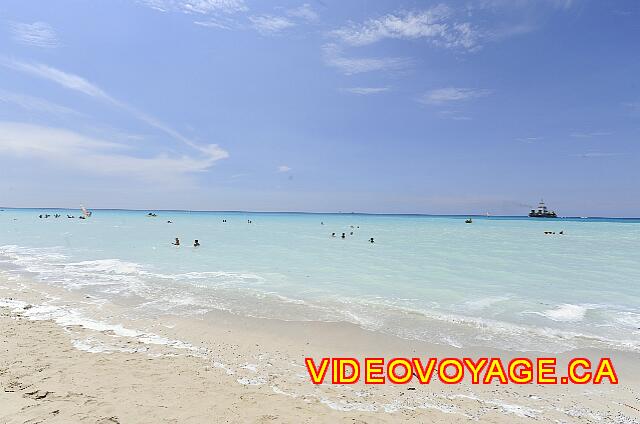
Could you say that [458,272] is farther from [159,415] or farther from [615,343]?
[159,415]

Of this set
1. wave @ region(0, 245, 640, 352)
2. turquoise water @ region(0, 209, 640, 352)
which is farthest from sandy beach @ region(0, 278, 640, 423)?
turquoise water @ region(0, 209, 640, 352)

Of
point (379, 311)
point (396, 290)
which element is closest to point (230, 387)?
point (379, 311)

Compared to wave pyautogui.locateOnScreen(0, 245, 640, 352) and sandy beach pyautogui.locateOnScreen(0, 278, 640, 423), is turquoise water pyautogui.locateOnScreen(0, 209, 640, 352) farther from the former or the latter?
sandy beach pyautogui.locateOnScreen(0, 278, 640, 423)

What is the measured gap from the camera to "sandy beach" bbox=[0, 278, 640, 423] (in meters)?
4.99

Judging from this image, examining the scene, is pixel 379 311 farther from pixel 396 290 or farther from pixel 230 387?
pixel 230 387

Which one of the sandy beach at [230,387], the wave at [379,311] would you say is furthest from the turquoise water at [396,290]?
the sandy beach at [230,387]

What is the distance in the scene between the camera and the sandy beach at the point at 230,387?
4992 mm

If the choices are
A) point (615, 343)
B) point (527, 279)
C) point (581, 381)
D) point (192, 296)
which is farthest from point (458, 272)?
point (192, 296)

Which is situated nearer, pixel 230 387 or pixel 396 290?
pixel 230 387

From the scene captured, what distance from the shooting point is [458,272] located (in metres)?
18.7

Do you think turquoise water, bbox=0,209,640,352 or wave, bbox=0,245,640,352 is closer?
wave, bbox=0,245,640,352

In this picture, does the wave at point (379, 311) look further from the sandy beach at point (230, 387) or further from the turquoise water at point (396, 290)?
the sandy beach at point (230, 387)

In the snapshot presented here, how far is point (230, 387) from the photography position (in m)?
5.77

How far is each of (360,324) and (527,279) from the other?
12.0 meters
